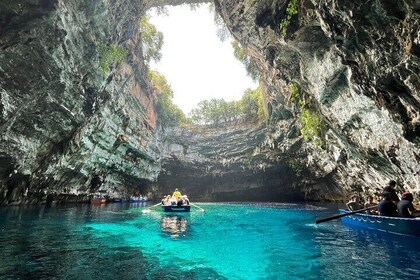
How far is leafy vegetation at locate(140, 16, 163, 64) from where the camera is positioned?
31797 millimetres

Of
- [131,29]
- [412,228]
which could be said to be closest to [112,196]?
[131,29]

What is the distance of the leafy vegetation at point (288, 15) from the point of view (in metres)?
14.0

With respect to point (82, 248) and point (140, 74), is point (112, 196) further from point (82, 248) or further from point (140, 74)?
point (82, 248)

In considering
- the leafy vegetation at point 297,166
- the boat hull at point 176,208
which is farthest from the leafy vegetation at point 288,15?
the leafy vegetation at point 297,166

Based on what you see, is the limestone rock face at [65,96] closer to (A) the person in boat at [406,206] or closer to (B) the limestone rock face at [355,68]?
(B) the limestone rock face at [355,68]

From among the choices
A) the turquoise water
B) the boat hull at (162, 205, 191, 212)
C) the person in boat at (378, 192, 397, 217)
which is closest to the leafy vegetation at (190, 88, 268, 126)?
the boat hull at (162, 205, 191, 212)

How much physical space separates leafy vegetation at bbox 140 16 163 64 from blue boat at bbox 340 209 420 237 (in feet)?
88.2

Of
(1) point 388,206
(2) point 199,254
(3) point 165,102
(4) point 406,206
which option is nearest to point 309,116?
(1) point 388,206

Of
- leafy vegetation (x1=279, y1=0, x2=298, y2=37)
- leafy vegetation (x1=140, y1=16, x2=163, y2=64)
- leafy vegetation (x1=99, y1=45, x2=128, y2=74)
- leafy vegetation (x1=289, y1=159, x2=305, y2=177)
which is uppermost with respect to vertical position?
leafy vegetation (x1=140, y1=16, x2=163, y2=64)

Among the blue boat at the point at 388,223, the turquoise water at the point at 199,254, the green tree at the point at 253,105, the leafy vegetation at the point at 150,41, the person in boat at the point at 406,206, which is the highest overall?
the leafy vegetation at the point at 150,41

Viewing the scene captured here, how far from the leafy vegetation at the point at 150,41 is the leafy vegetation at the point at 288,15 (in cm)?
2042

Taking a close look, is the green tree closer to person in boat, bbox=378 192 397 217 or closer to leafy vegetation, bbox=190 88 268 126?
leafy vegetation, bbox=190 88 268 126

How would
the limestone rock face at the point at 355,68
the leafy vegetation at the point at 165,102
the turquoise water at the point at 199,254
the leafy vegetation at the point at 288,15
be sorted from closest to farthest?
the turquoise water at the point at 199,254 < the limestone rock face at the point at 355,68 < the leafy vegetation at the point at 288,15 < the leafy vegetation at the point at 165,102

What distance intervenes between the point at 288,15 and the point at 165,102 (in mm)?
25182
